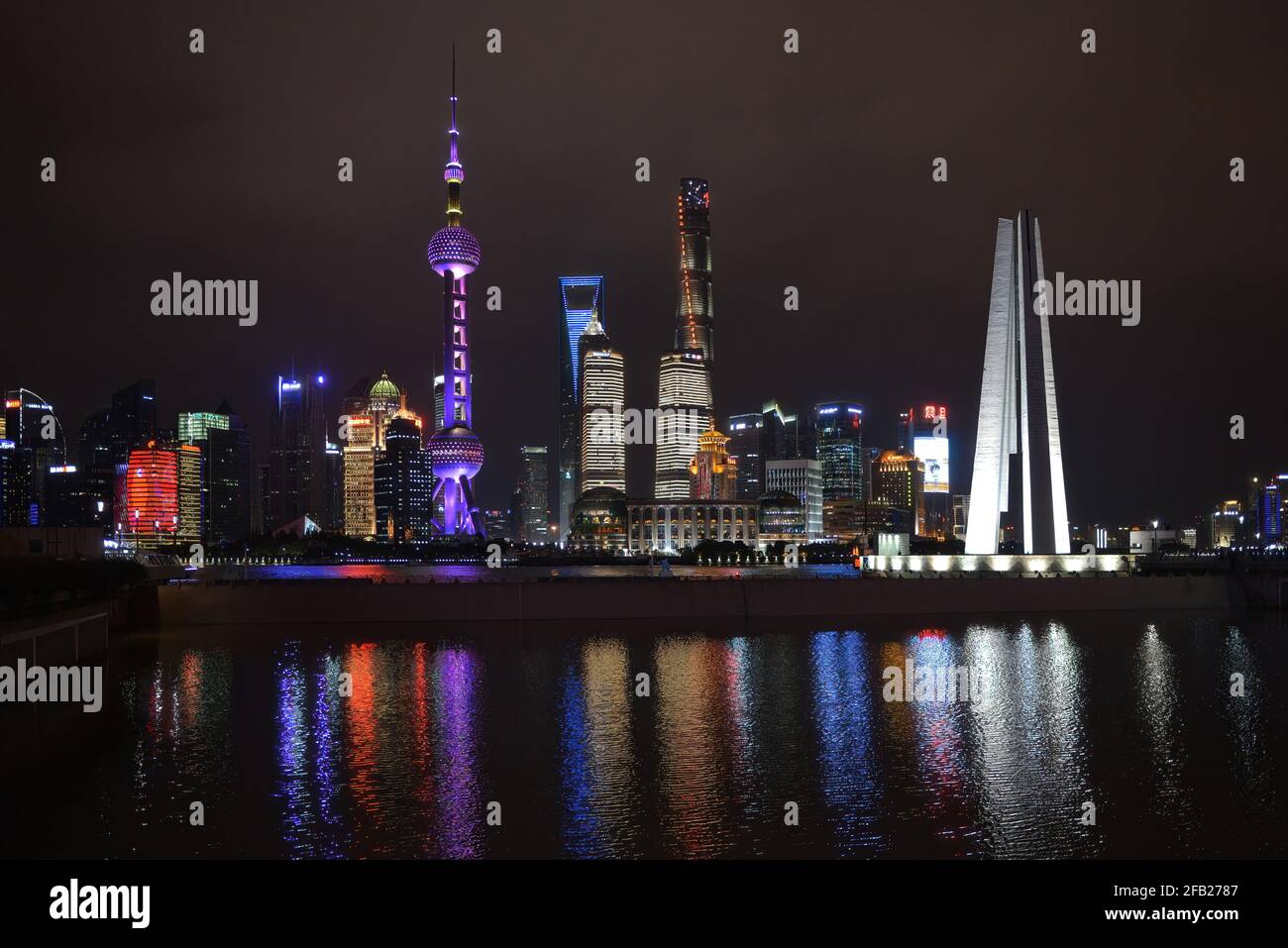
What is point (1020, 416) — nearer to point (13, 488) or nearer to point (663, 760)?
point (663, 760)

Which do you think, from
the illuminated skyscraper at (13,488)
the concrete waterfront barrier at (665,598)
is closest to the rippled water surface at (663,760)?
the concrete waterfront barrier at (665,598)

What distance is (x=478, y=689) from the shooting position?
108 ft

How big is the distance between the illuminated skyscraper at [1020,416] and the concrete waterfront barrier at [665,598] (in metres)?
7.50

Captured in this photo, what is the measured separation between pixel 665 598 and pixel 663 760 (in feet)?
122

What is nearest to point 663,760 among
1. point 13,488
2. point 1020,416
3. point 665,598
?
point 665,598

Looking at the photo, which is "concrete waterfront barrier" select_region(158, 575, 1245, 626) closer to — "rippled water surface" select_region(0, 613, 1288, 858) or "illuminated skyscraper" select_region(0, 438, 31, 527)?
"rippled water surface" select_region(0, 613, 1288, 858)

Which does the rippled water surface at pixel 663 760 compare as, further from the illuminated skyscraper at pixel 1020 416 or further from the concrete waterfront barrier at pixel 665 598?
the illuminated skyscraper at pixel 1020 416

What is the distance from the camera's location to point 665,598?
59938 mm

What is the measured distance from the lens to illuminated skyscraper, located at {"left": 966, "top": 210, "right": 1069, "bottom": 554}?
7100 centimetres

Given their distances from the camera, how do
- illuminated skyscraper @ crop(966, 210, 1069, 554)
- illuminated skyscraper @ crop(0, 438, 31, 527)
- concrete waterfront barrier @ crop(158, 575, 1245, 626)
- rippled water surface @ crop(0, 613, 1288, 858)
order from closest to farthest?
1. rippled water surface @ crop(0, 613, 1288, 858)
2. concrete waterfront barrier @ crop(158, 575, 1245, 626)
3. illuminated skyscraper @ crop(966, 210, 1069, 554)
4. illuminated skyscraper @ crop(0, 438, 31, 527)

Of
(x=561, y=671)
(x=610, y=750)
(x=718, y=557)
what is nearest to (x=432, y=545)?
(x=718, y=557)

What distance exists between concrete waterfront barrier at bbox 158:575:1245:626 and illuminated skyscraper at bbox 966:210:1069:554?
7499 millimetres

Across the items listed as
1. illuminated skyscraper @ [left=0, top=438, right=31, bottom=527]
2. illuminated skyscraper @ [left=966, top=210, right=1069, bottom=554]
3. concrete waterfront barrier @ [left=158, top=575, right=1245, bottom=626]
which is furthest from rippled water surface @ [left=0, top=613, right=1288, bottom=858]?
illuminated skyscraper @ [left=0, top=438, right=31, bottom=527]
